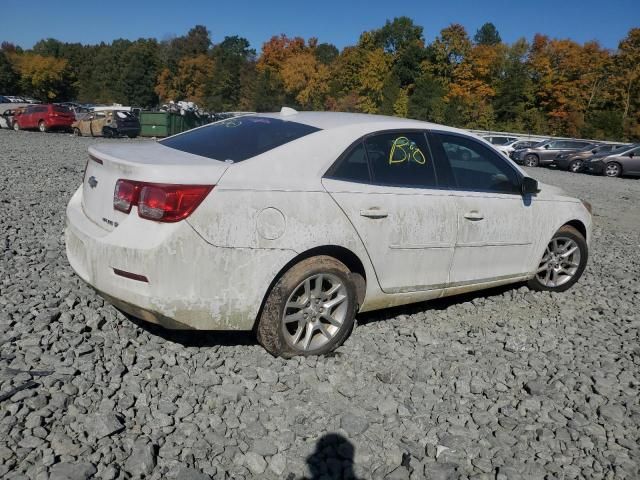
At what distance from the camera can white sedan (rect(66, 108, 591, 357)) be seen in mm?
3145

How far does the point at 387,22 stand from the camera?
7906 cm

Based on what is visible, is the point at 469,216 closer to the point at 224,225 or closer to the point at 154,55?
the point at 224,225

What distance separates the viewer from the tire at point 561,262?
5363 millimetres

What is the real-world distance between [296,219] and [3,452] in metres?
1.89

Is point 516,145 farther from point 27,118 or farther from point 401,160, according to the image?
point 401,160

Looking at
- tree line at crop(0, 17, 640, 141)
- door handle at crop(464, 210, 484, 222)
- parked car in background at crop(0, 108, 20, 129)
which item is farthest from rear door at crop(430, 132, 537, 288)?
tree line at crop(0, 17, 640, 141)

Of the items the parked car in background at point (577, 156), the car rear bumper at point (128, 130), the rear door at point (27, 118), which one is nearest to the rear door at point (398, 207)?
the parked car in background at point (577, 156)

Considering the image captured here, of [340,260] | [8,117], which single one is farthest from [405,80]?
[340,260]

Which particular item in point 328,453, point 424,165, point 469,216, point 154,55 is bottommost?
point 328,453

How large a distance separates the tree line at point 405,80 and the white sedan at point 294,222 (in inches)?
1873

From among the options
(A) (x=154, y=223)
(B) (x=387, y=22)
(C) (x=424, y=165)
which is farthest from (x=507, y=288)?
(B) (x=387, y=22)

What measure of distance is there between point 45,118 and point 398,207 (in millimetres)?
29215

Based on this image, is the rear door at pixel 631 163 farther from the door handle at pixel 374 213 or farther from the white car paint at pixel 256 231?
the door handle at pixel 374 213

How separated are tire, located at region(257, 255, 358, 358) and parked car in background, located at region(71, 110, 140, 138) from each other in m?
26.1
